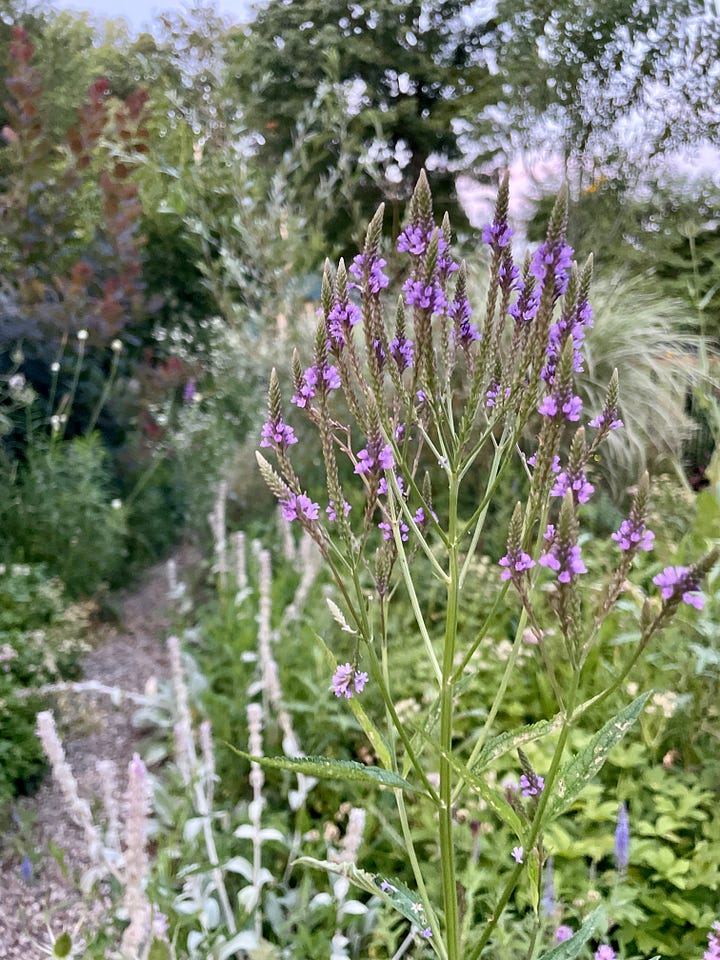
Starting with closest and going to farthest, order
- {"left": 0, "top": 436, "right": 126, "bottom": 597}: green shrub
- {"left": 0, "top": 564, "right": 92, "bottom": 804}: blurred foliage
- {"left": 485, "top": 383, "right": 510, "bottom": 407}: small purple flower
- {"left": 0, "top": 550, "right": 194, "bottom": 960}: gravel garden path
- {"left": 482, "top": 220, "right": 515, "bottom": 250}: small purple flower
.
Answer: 1. {"left": 482, "top": 220, "right": 515, "bottom": 250}: small purple flower
2. {"left": 485, "top": 383, "right": 510, "bottom": 407}: small purple flower
3. {"left": 0, "top": 550, "right": 194, "bottom": 960}: gravel garden path
4. {"left": 0, "top": 564, "right": 92, "bottom": 804}: blurred foliage
5. {"left": 0, "top": 436, "right": 126, "bottom": 597}: green shrub

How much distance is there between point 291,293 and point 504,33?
10.5 ft

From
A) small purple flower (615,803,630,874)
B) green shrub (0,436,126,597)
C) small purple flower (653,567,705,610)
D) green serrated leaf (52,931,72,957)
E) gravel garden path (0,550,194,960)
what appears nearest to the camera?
small purple flower (653,567,705,610)

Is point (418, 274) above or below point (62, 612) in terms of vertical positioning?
above

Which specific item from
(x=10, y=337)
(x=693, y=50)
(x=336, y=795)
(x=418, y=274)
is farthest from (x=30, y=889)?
(x=693, y=50)

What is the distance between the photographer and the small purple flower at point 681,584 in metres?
0.48

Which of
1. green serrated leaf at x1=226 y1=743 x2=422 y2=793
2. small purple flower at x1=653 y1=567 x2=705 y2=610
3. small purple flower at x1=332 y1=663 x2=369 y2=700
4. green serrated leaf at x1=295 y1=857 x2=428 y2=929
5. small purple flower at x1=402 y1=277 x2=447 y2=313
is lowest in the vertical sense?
green serrated leaf at x1=295 y1=857 x2=428 y2=929

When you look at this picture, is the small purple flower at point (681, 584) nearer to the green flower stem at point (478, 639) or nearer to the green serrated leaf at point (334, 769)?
the green flower stem at point (478, 639)

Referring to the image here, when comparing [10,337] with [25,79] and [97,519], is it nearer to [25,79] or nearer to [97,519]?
[97,519]

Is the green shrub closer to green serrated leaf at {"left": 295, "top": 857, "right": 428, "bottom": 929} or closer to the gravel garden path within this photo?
the gravel garden path

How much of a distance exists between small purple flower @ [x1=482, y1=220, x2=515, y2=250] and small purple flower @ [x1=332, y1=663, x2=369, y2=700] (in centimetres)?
38

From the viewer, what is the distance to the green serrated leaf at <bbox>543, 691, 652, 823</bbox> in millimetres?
570

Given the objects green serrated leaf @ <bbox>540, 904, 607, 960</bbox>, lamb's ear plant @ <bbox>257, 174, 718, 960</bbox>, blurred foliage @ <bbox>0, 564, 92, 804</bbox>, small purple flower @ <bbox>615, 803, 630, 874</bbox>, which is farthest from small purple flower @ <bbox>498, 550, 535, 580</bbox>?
blurred foliage @ <bbox>0, 564, 92, 804</bbox>

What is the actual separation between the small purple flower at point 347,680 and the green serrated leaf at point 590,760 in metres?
0.18

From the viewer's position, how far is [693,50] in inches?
165
